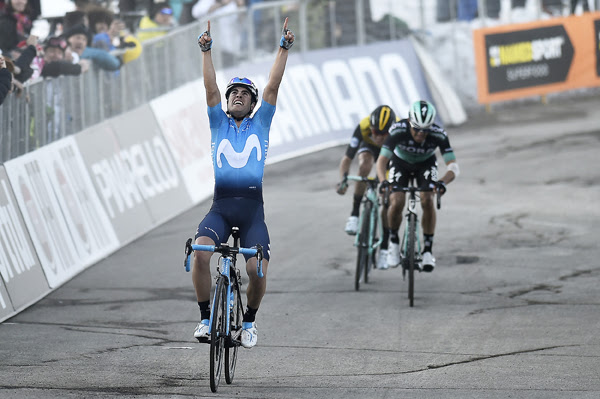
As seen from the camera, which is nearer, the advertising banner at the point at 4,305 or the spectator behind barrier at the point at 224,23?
the advertising banner at the point at 4,305

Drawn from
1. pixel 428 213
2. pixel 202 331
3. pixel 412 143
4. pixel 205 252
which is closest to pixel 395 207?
pixel 428 213

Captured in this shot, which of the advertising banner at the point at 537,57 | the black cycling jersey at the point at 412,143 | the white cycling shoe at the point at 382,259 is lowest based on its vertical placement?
the advertising banner at the point at 537,57

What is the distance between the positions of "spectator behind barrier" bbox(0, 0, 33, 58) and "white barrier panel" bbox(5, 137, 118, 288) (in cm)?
152

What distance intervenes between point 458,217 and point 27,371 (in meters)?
8.56

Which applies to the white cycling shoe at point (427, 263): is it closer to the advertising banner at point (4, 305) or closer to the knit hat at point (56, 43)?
the advertising banner at point (4, 305)

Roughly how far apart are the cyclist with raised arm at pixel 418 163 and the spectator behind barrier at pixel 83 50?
529cm

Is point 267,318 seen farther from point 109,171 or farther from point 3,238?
point 109,171

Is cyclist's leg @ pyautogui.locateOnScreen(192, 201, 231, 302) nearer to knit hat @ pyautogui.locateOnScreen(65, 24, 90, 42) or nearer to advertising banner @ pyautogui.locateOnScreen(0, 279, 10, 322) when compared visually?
advertising banner @ pyautogui.locateOnScreen(0, 279, 10, 322)

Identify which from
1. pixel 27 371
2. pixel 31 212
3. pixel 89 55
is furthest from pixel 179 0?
pixel 27 371

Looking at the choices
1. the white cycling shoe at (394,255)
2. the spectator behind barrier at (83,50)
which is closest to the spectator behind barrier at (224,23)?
the spectator behind barrier at (83,50)

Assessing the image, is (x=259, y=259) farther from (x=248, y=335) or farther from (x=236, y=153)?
(x=236, y=153)

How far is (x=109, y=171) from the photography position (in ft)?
46.9

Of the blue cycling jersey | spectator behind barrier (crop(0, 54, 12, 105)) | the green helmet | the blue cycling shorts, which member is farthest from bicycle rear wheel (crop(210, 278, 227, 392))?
spectator behind barrier (crop(0, 54, 12, 105))

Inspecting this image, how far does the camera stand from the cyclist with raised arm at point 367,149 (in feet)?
38.6
